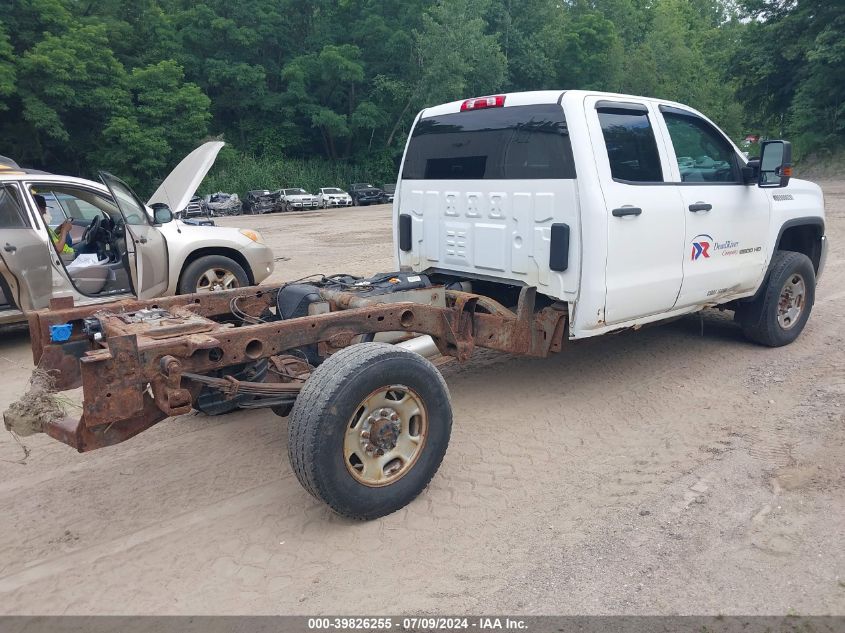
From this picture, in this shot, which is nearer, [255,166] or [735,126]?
[255,166]

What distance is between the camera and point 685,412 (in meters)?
5.09

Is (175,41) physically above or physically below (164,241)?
above

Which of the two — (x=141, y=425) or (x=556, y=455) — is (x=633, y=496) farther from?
(x=141, y=425)

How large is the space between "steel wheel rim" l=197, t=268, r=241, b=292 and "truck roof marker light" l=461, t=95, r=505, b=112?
398 centimetres

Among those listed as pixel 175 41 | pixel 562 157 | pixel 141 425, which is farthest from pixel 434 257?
pixel 175 41

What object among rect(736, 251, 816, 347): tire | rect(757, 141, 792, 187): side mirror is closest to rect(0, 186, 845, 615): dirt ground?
rect(736, 251, 816, 347): tire

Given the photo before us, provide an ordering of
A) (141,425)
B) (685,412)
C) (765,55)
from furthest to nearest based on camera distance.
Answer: (765,55) < (685,412) < (141,425)

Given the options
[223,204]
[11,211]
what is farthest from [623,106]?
[223,204]

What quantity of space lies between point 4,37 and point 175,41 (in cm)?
1303

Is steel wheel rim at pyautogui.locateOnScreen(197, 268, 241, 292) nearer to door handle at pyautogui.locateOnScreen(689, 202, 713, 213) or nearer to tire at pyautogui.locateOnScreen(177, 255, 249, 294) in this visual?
tire at pyautogui.locateOnScreen(177, 255, 249, 294)

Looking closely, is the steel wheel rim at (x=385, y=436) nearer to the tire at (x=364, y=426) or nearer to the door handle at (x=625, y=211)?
the tire at (x=364, y=426)

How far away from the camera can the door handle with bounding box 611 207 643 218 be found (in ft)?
15.2

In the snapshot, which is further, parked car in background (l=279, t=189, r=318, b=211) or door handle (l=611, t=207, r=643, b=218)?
parked car in background (l=279, t=189, r=318, b=211)

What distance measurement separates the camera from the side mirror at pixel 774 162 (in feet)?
18.4
